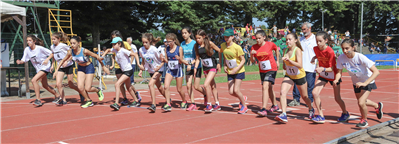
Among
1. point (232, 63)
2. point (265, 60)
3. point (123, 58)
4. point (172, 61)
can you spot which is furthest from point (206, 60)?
point (123, 58)

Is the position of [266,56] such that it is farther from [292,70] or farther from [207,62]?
[207,62]

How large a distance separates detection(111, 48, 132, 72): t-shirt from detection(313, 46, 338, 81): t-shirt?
4.43 metres

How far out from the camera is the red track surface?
5125 mm

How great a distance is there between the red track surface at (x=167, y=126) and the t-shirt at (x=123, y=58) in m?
1.04

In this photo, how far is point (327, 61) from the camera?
5977 mm

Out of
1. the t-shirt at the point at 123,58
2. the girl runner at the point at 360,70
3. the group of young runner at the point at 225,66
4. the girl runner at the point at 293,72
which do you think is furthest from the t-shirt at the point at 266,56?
the t-shirt at the point at 123,58

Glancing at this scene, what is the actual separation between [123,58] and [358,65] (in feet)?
17.1

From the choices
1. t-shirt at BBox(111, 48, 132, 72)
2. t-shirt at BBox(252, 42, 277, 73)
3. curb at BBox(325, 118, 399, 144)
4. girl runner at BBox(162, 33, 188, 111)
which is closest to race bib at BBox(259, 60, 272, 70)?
t-shirt at BBox(252, 42, 277, 73)

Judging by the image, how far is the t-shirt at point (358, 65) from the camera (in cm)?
557

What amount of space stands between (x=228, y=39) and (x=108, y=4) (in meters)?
20.7

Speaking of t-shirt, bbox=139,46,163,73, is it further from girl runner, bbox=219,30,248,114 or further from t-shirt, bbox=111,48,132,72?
girl runner, bbox=219,30,248,114


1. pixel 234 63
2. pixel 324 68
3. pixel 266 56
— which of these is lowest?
pixel 324 68

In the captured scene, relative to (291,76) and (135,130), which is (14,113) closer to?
(135,130)

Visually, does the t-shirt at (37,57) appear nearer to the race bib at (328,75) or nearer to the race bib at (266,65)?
the race bib at (266,65)
